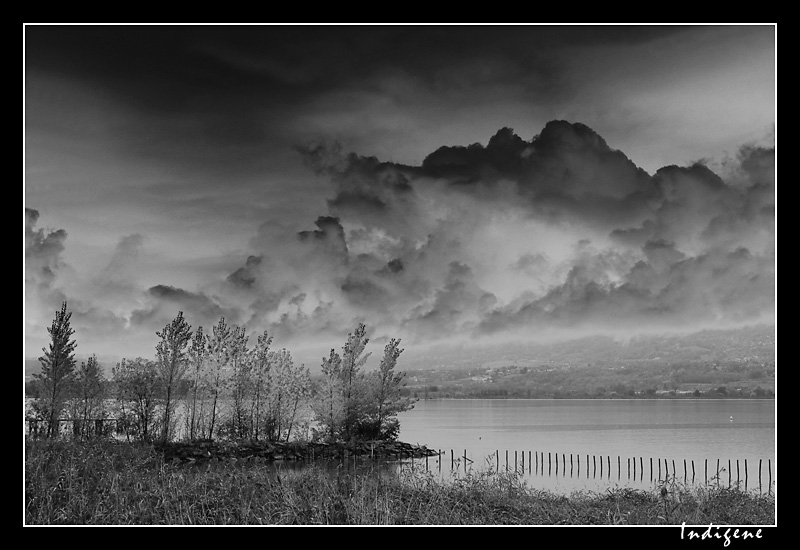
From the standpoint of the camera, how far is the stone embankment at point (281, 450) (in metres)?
26.8

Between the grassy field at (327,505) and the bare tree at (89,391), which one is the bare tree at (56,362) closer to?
the bare tree at (89,391)

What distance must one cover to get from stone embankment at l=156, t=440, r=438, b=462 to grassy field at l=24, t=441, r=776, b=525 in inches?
533

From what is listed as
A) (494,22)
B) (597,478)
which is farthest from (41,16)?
(597,478)

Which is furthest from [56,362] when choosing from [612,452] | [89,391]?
[612,452]

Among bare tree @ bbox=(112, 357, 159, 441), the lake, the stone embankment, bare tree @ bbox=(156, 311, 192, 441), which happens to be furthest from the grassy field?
bare tree @ bbox=(112, 357, 159, 441)

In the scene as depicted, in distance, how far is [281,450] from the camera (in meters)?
30.4

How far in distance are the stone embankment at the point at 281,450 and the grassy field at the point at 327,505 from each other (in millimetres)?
13535

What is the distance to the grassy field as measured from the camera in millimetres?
8984

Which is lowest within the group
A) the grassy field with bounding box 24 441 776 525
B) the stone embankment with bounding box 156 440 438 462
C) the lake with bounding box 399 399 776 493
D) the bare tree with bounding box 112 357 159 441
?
the lake with bounding box 399 399 776 493

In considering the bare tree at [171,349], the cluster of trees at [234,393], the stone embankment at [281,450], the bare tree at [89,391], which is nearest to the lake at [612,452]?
the stone embankment at [281,450]

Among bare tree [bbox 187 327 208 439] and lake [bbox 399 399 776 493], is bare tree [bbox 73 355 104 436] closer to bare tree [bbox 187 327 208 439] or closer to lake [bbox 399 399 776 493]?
bare tree [bbox 187 327 208 439]

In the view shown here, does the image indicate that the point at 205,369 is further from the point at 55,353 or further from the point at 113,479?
the point at 113,479
